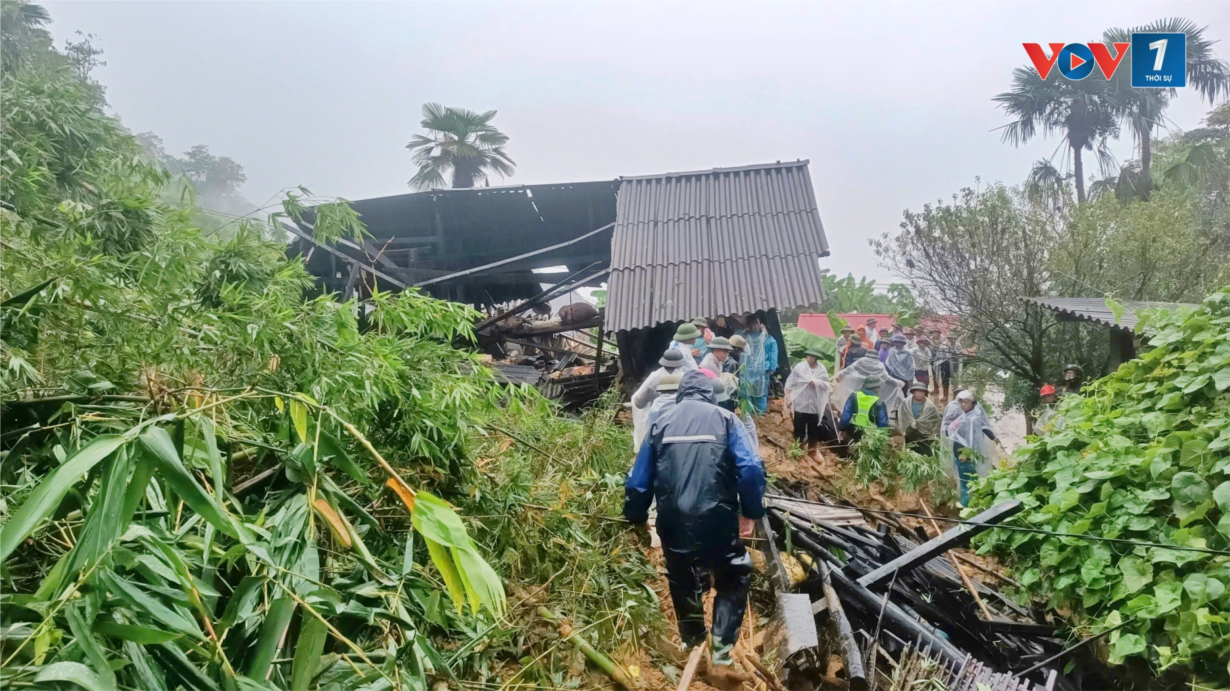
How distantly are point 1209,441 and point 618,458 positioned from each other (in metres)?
3.85

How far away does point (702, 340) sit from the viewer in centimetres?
761

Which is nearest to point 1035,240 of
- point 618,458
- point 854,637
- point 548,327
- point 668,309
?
point 668,309

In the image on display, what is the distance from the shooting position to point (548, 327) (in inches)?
420

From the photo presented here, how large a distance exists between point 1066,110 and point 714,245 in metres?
11.4

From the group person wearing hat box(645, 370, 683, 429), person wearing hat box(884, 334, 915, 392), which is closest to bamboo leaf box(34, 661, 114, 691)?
person wearing hat box(645, 370, 683, 429)

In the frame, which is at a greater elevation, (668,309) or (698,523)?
(668,309)

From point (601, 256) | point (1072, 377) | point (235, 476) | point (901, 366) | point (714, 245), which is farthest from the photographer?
point (601, 256)

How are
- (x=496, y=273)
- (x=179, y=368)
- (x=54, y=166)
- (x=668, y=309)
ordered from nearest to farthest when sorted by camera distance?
(x=179, y=368)
(x=54, y=166)
(x=668, y=309)
(x=496, y=273)

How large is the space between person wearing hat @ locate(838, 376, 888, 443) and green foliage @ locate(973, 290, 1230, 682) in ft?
11.5

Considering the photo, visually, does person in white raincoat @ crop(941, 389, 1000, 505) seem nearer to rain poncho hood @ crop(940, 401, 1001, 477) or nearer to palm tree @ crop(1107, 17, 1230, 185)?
rain poncho hood @ crop(940, 401, 1001, 477)

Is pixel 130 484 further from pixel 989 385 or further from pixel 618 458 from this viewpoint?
pixel 989 385

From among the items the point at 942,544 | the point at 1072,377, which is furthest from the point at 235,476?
the point at 1072,377

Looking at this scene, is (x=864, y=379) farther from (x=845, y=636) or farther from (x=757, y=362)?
(x=845, y=636)

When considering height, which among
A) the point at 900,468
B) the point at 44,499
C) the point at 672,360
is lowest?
the point at 900,468
